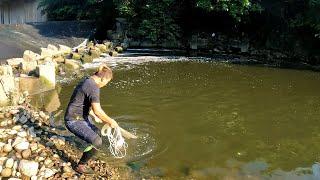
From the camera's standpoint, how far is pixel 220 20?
22.6m

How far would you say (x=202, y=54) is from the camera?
21375mm

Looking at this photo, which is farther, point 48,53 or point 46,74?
point 48,53

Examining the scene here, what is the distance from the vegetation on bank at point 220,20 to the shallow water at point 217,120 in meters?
3.42

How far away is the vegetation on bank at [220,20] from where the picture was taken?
63.9 ft

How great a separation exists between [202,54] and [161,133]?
1210 centimetres

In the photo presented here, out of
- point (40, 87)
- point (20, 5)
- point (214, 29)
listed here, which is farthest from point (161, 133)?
point (20, 5)

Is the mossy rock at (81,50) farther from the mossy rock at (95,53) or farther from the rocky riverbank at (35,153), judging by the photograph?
the rocky riverbank at (35,153)

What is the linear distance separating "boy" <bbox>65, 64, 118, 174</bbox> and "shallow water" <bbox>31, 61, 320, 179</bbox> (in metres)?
1.04

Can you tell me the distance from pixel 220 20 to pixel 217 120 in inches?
497

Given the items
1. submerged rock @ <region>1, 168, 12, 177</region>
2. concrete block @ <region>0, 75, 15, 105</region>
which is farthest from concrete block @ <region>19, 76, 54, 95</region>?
submerged rock @ <region>1, 168, 12, 177</region>

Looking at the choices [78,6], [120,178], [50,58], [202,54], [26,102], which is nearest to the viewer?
[120,178]

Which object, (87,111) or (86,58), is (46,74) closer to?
(86,58)

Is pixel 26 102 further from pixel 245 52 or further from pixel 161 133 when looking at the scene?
pixel 245 52

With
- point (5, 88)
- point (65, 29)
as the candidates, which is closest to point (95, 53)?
point (65, 29)
